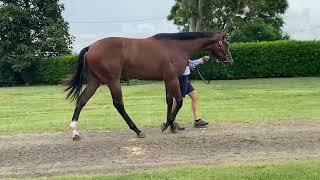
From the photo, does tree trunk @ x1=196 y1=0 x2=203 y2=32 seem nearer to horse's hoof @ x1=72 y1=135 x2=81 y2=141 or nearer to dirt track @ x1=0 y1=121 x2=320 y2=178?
dirt track @ x1=0 y1=121 x2=320 y2=178

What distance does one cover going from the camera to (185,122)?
13938 millimetres

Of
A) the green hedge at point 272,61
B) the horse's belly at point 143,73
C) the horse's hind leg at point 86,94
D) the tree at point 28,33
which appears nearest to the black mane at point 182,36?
the horse's belly at point 143,73

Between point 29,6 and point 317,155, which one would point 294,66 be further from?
point 317,155

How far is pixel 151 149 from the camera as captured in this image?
972 cm

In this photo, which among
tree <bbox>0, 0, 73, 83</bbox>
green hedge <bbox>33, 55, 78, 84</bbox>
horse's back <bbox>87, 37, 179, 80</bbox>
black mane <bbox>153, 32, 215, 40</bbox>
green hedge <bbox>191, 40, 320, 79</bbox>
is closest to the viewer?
horse's back <bbox>87, 37, 179, 80</bbox>

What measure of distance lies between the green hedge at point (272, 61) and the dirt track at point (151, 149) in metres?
28.8

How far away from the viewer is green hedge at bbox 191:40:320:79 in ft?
131

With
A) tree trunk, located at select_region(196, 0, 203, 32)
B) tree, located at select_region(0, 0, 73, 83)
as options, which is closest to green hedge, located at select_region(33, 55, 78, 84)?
tree, located at select_region(0, 0, 73, 83)

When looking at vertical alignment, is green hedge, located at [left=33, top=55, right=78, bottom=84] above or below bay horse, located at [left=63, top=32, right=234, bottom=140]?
below

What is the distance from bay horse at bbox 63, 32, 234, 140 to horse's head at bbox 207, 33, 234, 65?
1.34 feet

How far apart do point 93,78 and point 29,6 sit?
37.8 meters

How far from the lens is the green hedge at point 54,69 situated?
144 ft

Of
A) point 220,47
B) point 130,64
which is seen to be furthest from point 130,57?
point 220,47

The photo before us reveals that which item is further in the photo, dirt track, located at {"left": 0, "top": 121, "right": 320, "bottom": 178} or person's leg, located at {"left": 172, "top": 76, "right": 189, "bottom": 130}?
person's leg, located at {"left": 172, "top": 76, "right": 189, "bottom": 130}
